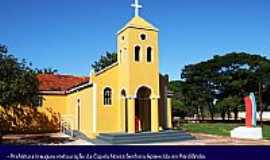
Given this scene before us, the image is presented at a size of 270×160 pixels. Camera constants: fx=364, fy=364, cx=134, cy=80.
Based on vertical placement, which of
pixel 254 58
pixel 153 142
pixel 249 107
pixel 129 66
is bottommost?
pixel 153 142

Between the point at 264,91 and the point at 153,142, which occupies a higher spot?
the point at 264,91

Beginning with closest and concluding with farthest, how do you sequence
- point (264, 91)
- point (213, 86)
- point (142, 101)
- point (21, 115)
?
point (142, 101) → point (21, 115) → point (264, 91) → point (213, 86)

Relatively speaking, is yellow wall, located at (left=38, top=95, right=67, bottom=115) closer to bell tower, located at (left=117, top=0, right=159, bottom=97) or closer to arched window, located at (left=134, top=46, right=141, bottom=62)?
bell tower, located at (left=117, top=0, right=159, bottom=97)

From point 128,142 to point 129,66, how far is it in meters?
5.37

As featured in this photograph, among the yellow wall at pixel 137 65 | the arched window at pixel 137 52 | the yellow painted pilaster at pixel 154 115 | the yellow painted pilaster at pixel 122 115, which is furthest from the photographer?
the arched window at pixel 137 52

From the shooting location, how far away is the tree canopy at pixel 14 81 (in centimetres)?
1942

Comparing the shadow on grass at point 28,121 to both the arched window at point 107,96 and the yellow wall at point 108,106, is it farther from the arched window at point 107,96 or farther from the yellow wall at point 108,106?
the arched window at point 107,96

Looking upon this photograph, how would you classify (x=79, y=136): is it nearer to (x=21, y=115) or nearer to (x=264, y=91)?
(x=21, y=115)

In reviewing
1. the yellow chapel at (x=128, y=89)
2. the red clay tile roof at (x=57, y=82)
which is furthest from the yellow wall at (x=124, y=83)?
the red clay tile roof at (x=57, y=82)

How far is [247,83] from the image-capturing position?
51.2 metres

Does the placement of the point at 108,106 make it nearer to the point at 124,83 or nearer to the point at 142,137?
the point at 124,83

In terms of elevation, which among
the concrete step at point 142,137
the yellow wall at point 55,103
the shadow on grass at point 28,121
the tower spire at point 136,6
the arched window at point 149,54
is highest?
the tower spire at point 136,6

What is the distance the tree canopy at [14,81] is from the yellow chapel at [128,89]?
5615mm

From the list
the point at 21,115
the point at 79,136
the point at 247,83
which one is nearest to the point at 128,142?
the point at 79,136
